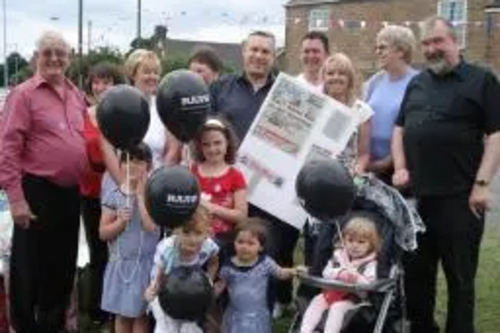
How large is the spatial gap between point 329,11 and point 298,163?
3696cm

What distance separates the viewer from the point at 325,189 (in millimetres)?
4883

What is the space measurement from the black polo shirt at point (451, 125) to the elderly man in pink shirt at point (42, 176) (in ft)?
7.11

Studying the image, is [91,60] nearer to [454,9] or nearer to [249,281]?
[454,9]

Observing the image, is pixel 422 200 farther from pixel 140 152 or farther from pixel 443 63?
pixel 140 152

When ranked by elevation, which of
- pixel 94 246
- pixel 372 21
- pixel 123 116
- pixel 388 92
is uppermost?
pixel 372 21

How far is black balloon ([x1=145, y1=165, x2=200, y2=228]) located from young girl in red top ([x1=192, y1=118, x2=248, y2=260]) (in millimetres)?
466

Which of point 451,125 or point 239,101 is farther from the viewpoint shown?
point 239,101

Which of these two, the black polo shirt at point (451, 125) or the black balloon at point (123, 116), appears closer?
the black balloon at point (123, 116)

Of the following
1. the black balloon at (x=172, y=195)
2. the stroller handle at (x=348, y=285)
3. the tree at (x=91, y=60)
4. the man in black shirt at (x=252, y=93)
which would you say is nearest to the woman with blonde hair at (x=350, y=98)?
the man in black shirt at (x=252, y=93)

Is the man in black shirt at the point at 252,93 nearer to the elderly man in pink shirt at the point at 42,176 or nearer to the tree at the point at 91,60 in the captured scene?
the elderly man in pink shirt at the point at 42,176

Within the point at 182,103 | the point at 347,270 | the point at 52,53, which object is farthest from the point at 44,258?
the point at 347,270

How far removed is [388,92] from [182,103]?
1.69m

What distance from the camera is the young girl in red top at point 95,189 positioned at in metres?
6.02

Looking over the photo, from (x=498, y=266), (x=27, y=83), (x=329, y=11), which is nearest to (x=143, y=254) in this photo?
(x=27, y=83)
